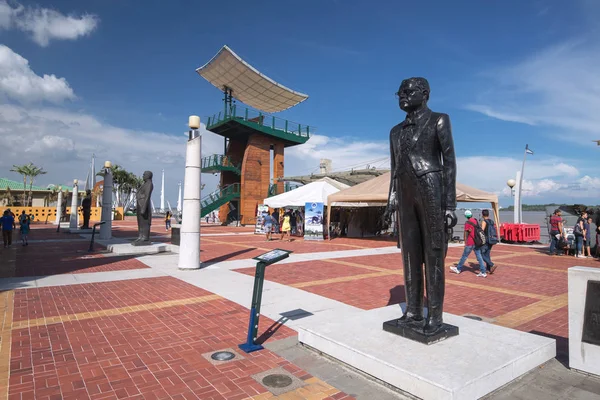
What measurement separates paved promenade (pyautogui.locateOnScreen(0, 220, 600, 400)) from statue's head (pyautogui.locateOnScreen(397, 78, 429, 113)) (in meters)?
2.92

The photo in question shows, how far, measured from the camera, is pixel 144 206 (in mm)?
13086

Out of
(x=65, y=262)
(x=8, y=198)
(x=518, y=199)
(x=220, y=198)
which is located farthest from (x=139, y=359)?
(x=8, y=198)

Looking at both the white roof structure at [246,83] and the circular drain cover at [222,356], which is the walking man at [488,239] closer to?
the circular drain cover at [222,356]

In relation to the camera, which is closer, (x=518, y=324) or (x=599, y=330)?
(x=599, y=330)

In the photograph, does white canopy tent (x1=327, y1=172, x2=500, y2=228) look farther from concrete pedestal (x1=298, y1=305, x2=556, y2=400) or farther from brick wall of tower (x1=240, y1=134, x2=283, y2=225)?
brick wall of tower (x1=240, y1=134, x2=283, y2=225)

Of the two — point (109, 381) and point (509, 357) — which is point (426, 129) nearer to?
point (509, 357)

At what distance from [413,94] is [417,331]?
263cm

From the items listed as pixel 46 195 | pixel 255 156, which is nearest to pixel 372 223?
pixel 255 156

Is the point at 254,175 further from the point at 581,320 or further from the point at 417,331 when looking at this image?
the point at 581,320

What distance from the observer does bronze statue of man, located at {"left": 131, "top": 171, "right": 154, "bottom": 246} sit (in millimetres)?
13177

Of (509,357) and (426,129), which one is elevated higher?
(426,129)

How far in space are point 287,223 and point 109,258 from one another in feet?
31.4

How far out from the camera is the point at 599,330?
11.7 feet

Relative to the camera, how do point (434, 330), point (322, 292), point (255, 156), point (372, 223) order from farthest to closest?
point (255, 156)
point (372, 223)
point (322, 292)
point (434, 330)
